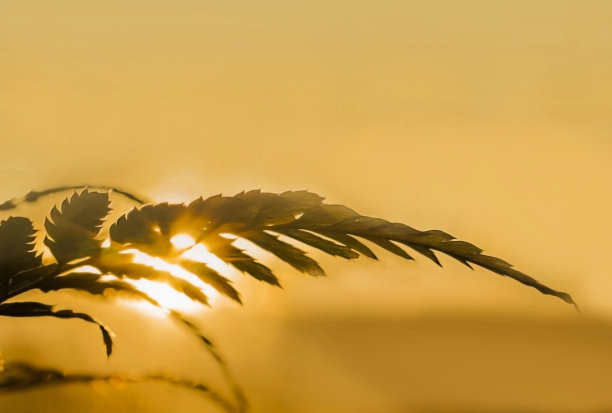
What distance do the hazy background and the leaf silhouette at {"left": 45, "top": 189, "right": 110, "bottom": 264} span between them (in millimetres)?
77

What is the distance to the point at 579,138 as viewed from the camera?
46 cm

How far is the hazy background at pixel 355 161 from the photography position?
410 mm

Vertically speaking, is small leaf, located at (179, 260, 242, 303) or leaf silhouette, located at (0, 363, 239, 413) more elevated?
small leaf, located at (179, 260, 242, 303)

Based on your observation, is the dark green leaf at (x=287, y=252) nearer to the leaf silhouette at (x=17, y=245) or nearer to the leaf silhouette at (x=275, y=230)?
the leaf silhouette at (x=275, y=230)

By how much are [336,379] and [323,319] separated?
4 centimetres

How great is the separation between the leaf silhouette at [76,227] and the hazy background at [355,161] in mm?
77

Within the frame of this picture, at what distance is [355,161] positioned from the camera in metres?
0.45

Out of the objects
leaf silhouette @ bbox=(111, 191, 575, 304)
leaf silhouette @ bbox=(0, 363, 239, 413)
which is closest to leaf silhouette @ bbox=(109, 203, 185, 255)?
leaf silhouette @ bbox=(111, 191, 575, 304)

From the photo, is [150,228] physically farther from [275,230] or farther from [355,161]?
[355,161]

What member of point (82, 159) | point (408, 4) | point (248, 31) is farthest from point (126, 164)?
point (408, 4)

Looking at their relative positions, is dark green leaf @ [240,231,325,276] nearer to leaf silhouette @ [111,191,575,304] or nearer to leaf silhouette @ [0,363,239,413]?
leaf silhouette @ [111,191,575,304]

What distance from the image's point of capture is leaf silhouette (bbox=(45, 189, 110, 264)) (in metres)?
0.34

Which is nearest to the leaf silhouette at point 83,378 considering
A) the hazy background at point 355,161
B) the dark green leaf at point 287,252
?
the hazy background at point 355,161

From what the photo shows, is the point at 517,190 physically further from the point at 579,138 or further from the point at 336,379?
the point at 336,379
